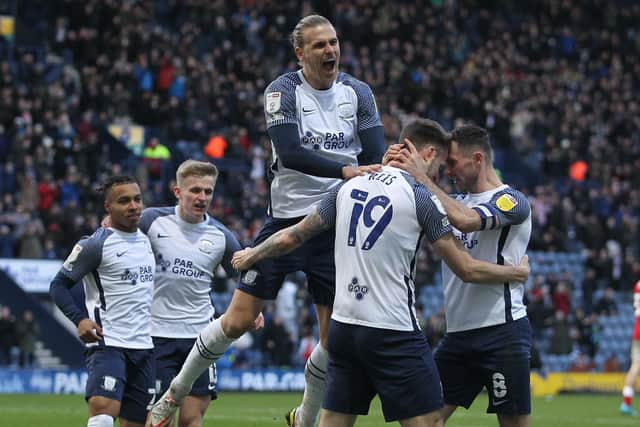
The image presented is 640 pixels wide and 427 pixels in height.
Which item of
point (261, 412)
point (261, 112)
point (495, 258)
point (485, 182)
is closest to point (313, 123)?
point (485, 182)

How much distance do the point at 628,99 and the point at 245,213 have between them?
16367 millimetres

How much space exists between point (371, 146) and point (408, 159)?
5.30ft

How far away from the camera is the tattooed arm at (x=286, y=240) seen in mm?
7981

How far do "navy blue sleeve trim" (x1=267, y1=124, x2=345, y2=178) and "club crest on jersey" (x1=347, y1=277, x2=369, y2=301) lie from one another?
1447mm

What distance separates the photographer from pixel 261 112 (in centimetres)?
3200

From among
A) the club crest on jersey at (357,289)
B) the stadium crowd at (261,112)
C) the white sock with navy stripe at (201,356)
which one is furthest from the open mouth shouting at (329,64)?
the stadium crowd at (261,112)

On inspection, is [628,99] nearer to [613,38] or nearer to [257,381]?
[613,38]

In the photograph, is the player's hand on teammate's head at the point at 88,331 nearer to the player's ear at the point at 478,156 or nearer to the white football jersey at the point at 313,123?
the white football jersey at the point at 313,123

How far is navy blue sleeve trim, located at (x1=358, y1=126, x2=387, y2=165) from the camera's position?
9.47 m

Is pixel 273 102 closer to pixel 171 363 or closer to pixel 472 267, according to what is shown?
pixel 472 267

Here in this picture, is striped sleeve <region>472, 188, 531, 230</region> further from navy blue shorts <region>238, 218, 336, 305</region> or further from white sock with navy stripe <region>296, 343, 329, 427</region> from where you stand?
white sock with navy stripe <region>296, 343, 329, 427</region>

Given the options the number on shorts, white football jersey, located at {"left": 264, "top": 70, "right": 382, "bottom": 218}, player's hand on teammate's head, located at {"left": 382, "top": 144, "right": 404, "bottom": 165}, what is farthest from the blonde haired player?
player's hand on teammate's head, located at {"left": 382, "top": 144, "right": 404, "bottom": 165}

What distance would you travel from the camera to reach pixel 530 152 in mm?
37281

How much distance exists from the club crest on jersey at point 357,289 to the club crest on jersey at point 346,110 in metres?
2.12
